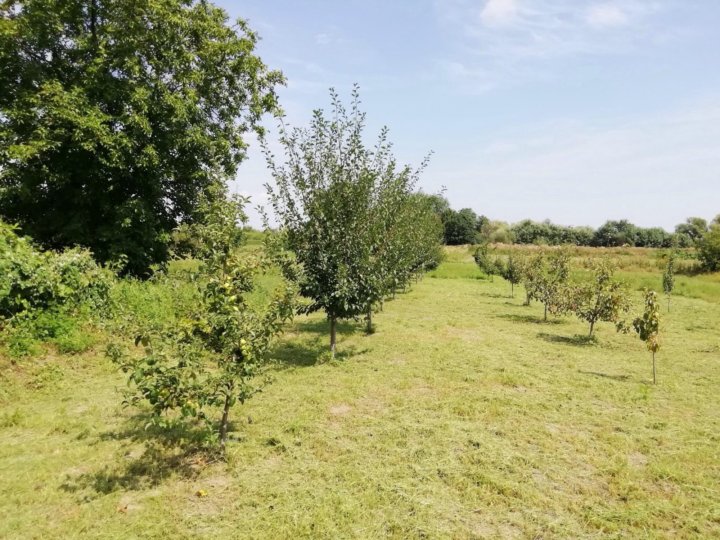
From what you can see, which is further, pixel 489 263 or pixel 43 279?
pixel 489 263

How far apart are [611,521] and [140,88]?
1747cm

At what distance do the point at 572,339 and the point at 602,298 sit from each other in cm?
174

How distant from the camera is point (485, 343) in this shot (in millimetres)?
13555

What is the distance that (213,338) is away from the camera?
582 centimetres

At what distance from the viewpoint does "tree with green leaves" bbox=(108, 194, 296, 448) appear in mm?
5227

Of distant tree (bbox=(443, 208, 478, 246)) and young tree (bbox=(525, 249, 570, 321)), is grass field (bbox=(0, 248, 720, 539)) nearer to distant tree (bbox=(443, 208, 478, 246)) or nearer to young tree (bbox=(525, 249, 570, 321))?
young tree (bbox=(525, 249, 570, 321))

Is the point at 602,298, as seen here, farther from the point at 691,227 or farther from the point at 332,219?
the point at 691,227

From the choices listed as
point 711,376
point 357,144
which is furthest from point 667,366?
point 357,144

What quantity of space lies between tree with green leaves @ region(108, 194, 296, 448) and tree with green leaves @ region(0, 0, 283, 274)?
9.56 metres

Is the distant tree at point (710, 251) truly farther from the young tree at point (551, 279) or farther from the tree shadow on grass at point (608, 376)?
the tree shadow on grass at point (608, 376)

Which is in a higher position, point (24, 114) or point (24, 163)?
point (24, 114)

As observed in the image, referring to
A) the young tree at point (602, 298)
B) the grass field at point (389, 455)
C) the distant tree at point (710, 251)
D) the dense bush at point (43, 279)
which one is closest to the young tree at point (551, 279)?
the young tree at point (602, 298)

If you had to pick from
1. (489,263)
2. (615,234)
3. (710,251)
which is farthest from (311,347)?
(615,234)

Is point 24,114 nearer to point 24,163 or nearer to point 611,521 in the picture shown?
point 24,163
